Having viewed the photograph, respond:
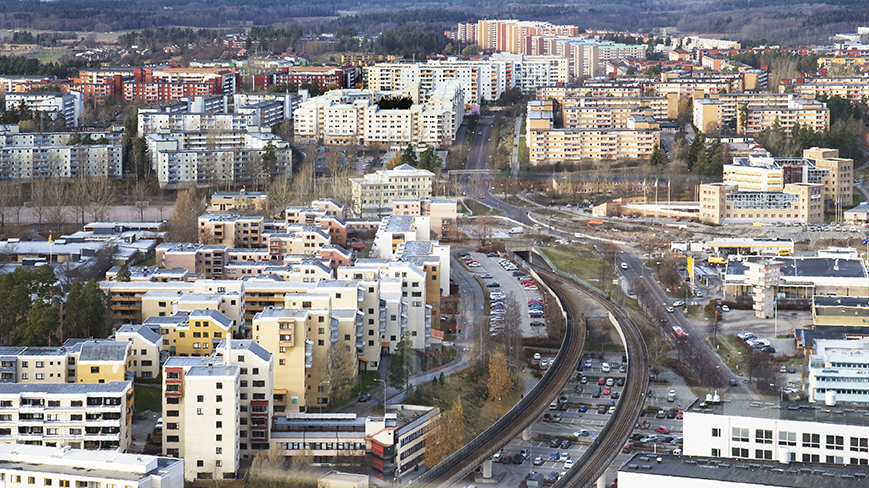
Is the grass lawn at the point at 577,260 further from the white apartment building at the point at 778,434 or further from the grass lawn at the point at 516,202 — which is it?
the white apartment building at the point at 778,434

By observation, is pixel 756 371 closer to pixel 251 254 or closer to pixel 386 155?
pixel 251 254

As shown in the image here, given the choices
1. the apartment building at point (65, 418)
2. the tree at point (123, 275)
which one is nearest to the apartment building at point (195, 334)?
the tree at point (123, 275)

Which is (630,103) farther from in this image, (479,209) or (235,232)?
(235,232)

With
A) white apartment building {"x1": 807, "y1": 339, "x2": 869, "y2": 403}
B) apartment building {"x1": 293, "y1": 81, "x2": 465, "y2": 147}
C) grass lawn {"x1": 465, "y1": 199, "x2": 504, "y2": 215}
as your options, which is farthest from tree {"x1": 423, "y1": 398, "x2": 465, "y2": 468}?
apartment building {"x1": 293, "y1": 81, "x2": 465, "y2": 147}

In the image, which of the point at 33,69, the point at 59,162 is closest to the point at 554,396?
the point at 59,162

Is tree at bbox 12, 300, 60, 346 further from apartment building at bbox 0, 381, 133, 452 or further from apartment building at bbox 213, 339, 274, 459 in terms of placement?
apartment building at bbox 213, 339, 274, 459
